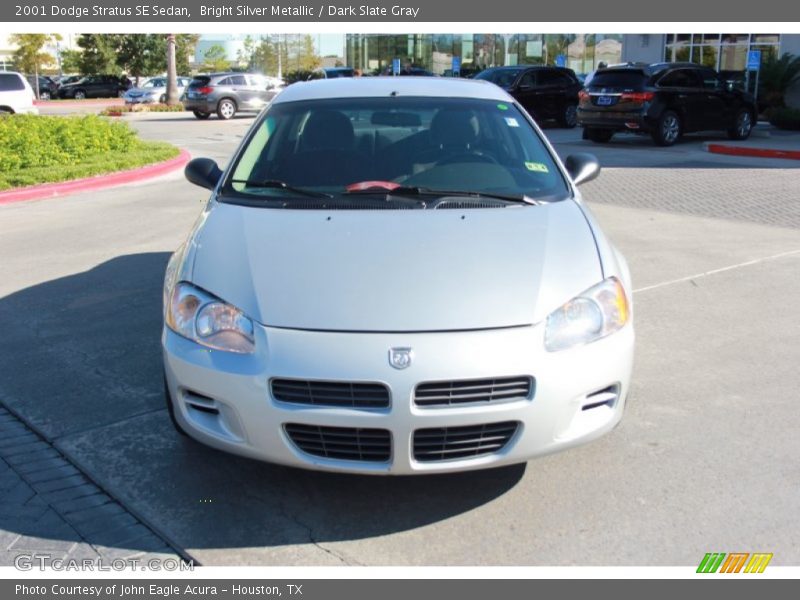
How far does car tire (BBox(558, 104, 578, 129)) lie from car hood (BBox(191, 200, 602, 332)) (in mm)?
21146

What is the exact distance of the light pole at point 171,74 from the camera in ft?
112

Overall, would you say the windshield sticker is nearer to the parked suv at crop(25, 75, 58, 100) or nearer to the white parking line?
the white parking line

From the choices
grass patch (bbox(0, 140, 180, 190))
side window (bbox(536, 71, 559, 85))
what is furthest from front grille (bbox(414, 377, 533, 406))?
side window (bbox(536, 71, 559, 85))

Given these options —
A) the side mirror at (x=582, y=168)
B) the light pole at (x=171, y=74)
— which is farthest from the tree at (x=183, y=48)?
the side mirror at (x=582, y=168)

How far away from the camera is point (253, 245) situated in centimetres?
383

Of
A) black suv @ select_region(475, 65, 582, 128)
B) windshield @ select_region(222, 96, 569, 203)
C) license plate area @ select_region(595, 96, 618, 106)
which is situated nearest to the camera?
windshield @ select_region(222, 96, 569, 203)

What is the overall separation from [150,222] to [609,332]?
746 centimetres

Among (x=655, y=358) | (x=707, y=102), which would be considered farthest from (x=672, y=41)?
(x=655, y=358)

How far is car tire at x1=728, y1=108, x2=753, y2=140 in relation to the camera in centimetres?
1964

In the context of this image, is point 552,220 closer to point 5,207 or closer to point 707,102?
point 5,207

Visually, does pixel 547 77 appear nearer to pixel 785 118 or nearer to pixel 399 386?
pixel 785 118

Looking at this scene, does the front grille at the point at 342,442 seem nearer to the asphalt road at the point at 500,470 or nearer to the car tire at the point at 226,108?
the asphalt road at the point at 500,470

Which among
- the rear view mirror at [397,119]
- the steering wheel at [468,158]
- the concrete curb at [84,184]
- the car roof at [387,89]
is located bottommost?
the concrete curb at [84,184]

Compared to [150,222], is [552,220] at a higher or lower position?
higher
